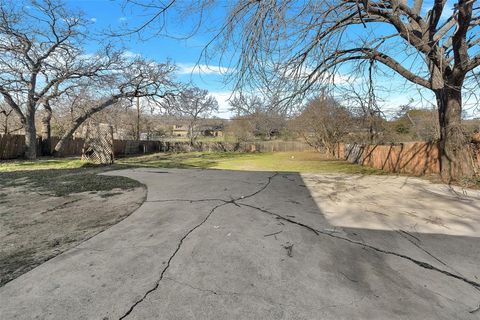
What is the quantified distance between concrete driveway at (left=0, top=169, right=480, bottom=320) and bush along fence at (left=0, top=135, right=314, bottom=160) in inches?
622

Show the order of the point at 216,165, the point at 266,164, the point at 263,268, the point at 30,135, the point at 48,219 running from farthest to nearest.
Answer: the point at 266,164, the point at 216,165, the point at 30,135, the point at 48,219, the point at 263,268

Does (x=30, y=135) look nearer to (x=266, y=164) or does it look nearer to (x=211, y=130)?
(x=266, y=164)

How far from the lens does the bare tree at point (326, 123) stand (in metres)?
18.7

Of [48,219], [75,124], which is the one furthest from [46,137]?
[48,219]

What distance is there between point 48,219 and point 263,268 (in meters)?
2.88

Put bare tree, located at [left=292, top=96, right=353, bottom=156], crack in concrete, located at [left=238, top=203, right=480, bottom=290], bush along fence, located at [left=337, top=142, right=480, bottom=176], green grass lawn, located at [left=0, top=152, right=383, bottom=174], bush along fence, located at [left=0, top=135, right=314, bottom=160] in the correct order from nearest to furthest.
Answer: crack in concrete, located at [left=238, top=203, right=480, bottom=290], bush along fence, located at [left=337, top=142, right=480, bottom=176], green grass lawn, located at [left=0, top=152, right=383, bottom=174], bush along fence, located at [left=0, top=135, right=314, bottom=160], bare tree, located at [left=292, top=96, right=353, bottom=156]

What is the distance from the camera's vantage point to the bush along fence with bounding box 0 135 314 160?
15086mm

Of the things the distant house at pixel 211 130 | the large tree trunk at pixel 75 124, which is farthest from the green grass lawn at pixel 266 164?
the distant house at pixel 211 130

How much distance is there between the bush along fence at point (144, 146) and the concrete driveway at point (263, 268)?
51.8 ft

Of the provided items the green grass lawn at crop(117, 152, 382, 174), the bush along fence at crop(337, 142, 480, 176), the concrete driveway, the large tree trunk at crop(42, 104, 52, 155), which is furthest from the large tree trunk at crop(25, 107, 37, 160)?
the bush along fence at crop(337, 142, 480, 176)

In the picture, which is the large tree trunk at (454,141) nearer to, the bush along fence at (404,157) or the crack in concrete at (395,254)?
the bush along fence at (404,157)

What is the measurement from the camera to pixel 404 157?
10.5 meters

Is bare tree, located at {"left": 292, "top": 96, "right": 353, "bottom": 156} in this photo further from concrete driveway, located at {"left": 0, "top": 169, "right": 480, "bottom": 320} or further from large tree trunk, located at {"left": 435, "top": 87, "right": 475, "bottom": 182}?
concrete driveway, located at {"left": 0, "top": 169, "right": 480, "bottom": 320}

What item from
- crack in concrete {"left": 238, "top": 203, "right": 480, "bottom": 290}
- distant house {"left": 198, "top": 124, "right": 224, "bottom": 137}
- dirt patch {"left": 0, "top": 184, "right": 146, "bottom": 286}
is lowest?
crack in concrete {"left": 238, "top": 203, "right": 480, "bottom": 290}
